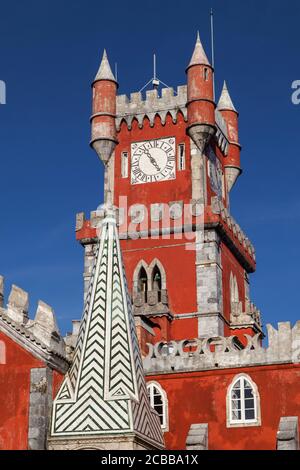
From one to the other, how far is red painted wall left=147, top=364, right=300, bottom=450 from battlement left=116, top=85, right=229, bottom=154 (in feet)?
61.3

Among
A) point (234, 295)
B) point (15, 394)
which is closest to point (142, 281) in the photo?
point (234, 295)

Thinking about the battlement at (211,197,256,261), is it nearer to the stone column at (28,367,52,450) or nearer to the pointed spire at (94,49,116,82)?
the pointed spire at (94,49,116,82)

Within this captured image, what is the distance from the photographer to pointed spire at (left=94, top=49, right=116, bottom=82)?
46.9 meters

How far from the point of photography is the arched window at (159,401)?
1184 inches

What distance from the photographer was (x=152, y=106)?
46500 mm

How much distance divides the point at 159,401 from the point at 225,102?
25.2 meters

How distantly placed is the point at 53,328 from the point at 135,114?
22509 millimetres

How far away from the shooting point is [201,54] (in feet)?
150

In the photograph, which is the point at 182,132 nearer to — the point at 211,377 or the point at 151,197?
the point at 151,197

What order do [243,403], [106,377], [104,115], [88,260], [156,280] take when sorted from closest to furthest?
[106,377] < [243,403] < [156,280] < [88,260] < [104,115]

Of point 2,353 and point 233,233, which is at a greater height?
point 233,233

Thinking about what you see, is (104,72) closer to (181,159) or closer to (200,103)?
(200,103)

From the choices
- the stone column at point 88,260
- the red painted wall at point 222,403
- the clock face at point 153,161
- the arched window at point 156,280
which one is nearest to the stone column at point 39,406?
the red painted wall at point 222,403

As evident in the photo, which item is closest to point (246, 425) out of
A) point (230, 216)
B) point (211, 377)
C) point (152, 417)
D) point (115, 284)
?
point (211, 377)
